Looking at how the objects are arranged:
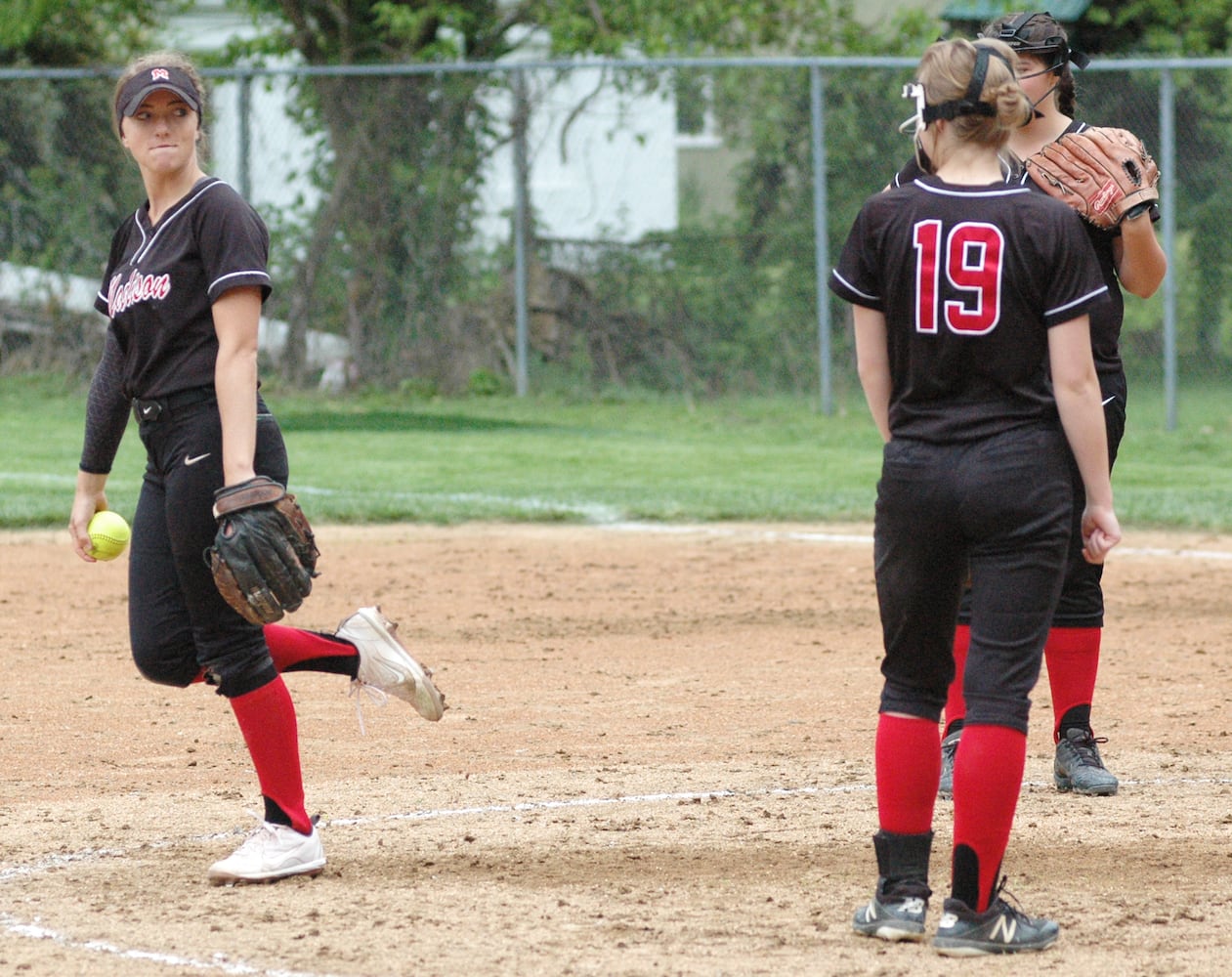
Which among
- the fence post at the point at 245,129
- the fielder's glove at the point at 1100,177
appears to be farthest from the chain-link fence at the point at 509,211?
the fielder's glove at the point at 1100,177

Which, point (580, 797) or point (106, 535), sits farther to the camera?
point (580, 797)

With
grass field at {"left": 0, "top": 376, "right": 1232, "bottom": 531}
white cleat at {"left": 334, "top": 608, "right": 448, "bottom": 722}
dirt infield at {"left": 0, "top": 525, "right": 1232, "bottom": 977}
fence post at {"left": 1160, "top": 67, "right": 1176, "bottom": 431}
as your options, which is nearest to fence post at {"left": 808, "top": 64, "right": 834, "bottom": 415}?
grass field at {"left": 0, "top": 376, "right": 1232, "bottom": 531}

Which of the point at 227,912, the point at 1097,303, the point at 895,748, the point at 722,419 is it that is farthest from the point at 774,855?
the point at 722,419

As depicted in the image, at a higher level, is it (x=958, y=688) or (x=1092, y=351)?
(x=1092, y=351)

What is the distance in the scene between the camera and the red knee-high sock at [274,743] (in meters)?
4.33

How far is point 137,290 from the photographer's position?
4211mm

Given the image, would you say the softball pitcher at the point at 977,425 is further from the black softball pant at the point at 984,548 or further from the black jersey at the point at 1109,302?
the black jersey at the point at 1109,302

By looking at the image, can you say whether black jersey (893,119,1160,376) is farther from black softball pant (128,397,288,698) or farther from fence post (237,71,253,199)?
fence post (237,71,253,199)

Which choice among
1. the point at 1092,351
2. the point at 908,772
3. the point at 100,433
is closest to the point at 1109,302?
the point at 1092,351

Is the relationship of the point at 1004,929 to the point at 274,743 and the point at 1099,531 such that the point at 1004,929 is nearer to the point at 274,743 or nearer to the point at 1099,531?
the point at 1099,531

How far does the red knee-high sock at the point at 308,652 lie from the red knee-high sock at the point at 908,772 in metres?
1.56

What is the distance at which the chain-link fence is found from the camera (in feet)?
51.4

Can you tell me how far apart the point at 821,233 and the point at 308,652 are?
11.2 m

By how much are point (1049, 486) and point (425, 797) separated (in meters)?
2.24
